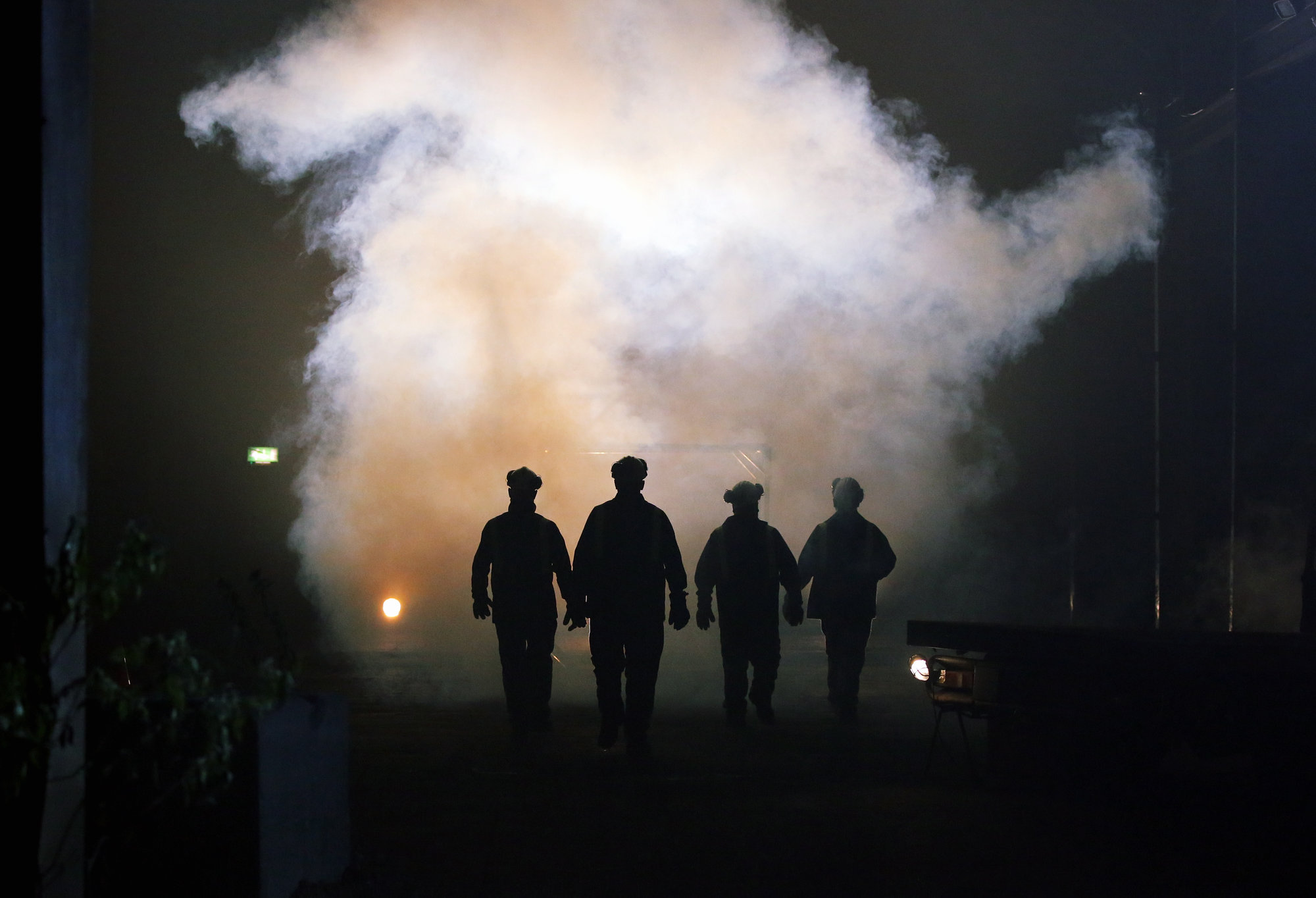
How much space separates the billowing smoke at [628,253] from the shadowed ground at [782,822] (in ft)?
28.9

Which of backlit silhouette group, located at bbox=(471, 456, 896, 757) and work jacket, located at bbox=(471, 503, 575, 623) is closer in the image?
backlit silhouette group, located at bbox=(471, 456, 896, 757)

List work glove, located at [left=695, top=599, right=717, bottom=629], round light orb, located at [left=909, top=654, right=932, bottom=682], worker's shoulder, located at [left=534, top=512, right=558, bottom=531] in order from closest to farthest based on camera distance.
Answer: round light orb, located at [left=909, top=654, right=932, bottom=682]
work glove, located at [left=695, top=599, right=717, bottom=629]
worker's shoulder, located at [left=534, top=512, right=558, bottom=531]

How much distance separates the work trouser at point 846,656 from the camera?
9297mm

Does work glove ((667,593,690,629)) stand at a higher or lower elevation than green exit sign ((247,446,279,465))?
lower

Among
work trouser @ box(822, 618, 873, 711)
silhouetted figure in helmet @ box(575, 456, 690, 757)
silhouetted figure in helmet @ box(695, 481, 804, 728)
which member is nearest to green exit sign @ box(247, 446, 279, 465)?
silhouetted figure in helmet @ box(695, 481, 804, 728)

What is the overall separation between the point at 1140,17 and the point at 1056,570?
6.53 meters

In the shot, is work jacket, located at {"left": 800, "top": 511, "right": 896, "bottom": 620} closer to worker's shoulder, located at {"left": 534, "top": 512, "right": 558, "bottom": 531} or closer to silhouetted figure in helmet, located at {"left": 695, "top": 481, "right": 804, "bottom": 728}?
silhouetted figure in helmet, located at {"left": 695, "top": 481, "right": 804, "bottom": 728}

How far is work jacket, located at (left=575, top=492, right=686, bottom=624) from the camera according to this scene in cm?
816

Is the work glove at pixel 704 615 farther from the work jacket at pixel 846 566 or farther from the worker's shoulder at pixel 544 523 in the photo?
the worker's shoulder at pixel 544 523

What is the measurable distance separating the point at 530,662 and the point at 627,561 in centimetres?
113

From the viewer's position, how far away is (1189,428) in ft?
48.4

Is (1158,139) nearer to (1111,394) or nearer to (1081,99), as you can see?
(1081,99)

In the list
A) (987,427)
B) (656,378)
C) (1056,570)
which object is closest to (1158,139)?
(987,427)

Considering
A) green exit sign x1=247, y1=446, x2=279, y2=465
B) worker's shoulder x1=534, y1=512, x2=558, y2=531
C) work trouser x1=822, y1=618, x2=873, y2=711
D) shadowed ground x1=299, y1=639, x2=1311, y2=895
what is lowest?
shadowed ground x1=299, y1=639, x2=1311, y2=895
